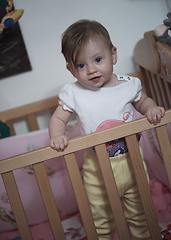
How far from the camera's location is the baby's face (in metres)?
0.82

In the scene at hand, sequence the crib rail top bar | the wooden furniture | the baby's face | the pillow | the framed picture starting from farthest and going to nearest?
the framed picture → the pillow → the wooden furniture → the baby's face → the crib rail top bar

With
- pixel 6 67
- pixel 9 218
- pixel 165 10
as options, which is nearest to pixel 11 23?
pixel 6 67

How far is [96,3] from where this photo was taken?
1.47 metres

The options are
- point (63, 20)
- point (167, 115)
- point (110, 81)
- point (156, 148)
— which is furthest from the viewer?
point (63, 20)

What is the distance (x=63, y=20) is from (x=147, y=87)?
0.55 m

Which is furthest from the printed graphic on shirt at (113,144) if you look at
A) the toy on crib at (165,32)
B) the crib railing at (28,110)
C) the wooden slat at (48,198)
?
the crib railing at (28,110)

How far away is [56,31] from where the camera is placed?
4.82 feet

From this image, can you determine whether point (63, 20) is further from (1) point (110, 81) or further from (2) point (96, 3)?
(1) point (110, 81)

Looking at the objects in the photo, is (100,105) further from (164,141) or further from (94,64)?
(164,141)

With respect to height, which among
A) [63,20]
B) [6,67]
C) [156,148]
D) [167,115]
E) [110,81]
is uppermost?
[63,20]

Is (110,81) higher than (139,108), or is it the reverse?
(110,81)

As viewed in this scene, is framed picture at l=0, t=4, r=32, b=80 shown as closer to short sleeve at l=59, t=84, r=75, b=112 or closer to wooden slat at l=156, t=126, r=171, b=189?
short sleeve at l=59, t=84, r=75, b=112

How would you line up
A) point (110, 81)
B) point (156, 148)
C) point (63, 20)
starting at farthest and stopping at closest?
point (63, 20) → point (156, 148) → point (110, 81)

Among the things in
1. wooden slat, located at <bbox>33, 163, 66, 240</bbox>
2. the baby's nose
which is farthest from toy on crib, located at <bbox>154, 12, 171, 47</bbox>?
wooden slat, located at <bbox>33, 163, 66, 240</bbox>
